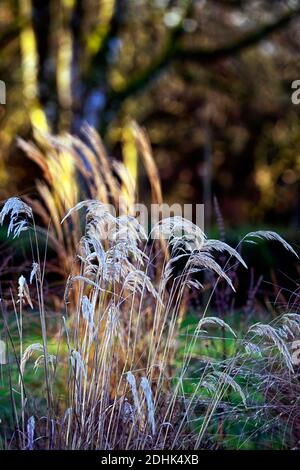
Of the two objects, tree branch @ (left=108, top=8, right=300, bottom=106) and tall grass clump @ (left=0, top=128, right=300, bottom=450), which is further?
tree branch @ (left=108, top=8, right=300, bottom=106)

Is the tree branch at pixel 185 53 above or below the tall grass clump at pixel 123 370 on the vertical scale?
above

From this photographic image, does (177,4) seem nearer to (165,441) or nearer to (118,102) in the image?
(118,102)

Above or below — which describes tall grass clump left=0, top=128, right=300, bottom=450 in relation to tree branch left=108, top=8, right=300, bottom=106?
below

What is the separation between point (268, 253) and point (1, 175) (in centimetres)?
504

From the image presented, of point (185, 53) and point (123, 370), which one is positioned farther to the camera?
point (185, 53)

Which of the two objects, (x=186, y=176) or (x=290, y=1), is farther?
(x=186, y=176)

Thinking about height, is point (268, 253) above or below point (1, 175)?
below

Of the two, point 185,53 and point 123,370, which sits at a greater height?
point 185,53

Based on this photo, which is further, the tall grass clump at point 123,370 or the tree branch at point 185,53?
the tree branch at point 185,53
